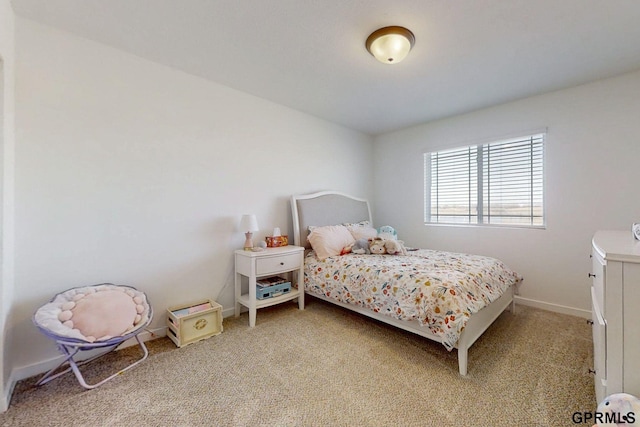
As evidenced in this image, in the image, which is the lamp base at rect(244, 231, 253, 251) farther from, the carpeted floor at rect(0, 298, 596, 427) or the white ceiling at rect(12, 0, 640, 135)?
Answer: the white ceiling at rect(12, 0, 640, 135)

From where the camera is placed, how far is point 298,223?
3227 mm

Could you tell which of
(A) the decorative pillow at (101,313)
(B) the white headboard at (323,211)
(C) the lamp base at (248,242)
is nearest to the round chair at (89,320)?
(A) the decorative pillow at (101,313)

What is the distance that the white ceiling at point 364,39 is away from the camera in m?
1.68

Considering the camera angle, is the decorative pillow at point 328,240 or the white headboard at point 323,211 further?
the white headboard at point 323,211

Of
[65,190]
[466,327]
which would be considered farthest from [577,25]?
[65,190]

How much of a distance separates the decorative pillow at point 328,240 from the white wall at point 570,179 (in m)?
1.56

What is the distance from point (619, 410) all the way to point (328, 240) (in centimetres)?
234

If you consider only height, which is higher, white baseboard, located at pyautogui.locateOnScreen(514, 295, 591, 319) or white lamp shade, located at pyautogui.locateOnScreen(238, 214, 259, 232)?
white lamp shade, located at pyautogui.locateOnScreen(238, 214, 259, 232)

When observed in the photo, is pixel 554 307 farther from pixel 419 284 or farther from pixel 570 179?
pixel 419 284

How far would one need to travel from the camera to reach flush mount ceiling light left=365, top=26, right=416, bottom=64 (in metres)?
1.85

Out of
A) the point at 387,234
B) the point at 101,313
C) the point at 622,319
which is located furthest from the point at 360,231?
the point at 101,313

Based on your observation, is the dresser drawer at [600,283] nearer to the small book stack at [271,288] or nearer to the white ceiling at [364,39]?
the white ceiling at [364,39]

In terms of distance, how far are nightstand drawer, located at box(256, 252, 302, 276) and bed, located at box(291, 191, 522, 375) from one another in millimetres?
205

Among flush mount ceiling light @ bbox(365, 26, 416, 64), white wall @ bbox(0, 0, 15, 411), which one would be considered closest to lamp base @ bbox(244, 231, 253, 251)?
white wall @ bbox(0, 0, 15, 411)
